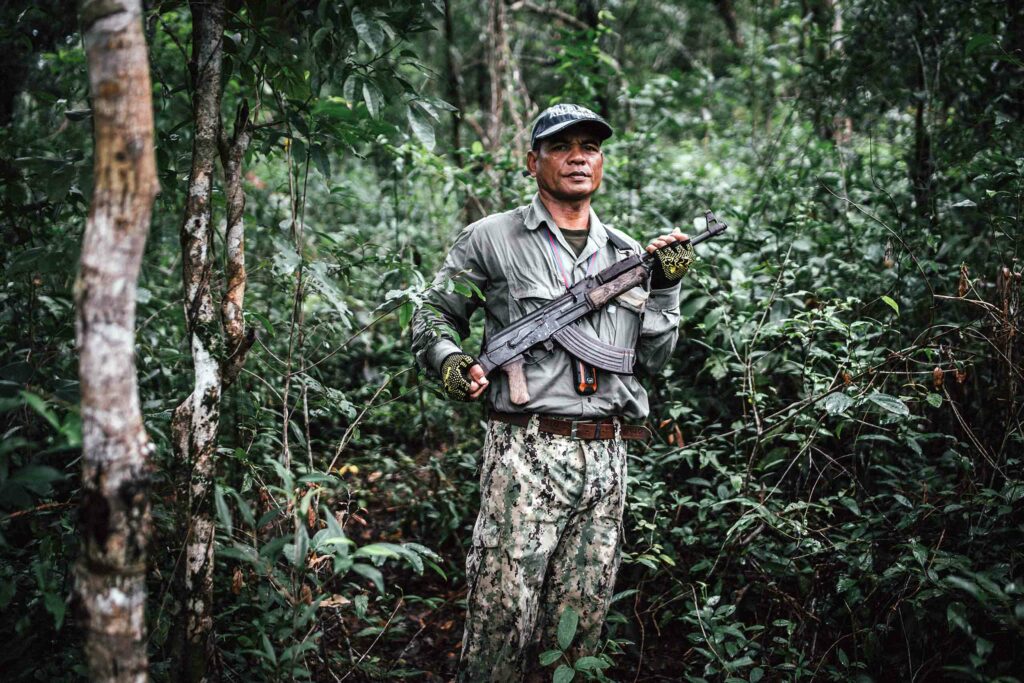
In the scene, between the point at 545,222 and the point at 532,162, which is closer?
the point at 545,222

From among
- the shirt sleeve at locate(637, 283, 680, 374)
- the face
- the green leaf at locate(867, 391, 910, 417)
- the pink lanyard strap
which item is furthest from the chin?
the green leaf at locate(867, 391, 910, 417)

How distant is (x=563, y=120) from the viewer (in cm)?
299

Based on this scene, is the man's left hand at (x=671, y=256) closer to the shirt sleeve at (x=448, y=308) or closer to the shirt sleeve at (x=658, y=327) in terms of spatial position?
the shirt sleeve at (x=658, y=327)

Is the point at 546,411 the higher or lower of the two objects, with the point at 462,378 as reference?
lower

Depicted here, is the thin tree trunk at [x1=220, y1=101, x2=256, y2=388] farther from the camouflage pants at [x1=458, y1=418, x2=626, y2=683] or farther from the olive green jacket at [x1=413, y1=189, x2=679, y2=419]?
the camouflage pants at [x1=458, y1=418, x2=626, y2=683]

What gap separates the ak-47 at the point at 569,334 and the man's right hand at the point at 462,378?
0.06 metres

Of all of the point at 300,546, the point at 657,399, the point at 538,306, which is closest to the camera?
the point at 300,546

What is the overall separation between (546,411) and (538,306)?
454 mm

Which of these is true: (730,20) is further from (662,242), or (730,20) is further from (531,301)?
(531,301)

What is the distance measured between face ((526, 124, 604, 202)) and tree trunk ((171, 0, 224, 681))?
4.50 feet

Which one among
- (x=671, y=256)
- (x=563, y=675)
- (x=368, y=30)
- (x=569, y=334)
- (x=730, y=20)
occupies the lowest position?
(x=563, y=675)

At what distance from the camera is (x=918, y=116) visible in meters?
5.23

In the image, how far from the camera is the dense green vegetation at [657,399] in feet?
8.88

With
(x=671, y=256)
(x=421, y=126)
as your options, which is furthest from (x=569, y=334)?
(x=421, y=126)
